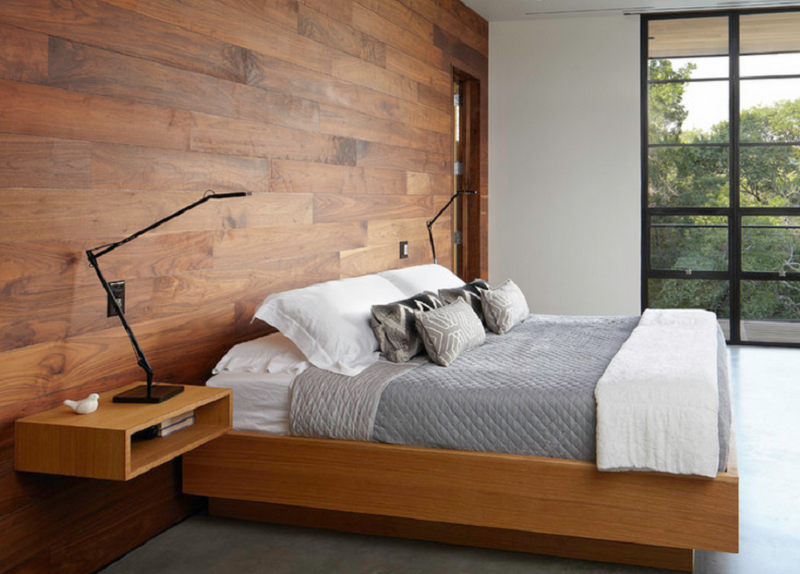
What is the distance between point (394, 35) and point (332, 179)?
1.19 m

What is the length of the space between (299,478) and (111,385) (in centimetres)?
69

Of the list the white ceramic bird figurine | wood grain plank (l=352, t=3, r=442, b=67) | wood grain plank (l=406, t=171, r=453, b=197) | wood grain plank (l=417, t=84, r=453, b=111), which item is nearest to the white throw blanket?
the white ceramic bird figurine

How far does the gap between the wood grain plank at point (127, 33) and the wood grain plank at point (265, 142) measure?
0.63 ft

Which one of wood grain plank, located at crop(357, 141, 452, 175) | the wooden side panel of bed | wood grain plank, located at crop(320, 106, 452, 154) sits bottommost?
the wooden side panel of bed

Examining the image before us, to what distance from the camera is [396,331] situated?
10.3 ft

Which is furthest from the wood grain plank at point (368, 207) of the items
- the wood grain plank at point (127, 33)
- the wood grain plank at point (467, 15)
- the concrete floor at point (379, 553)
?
the concrete floor at point (379, 553)

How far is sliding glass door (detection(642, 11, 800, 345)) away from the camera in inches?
248

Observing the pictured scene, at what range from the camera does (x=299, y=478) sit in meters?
2.79

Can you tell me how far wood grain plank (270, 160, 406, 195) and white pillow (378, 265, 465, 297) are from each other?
492mm

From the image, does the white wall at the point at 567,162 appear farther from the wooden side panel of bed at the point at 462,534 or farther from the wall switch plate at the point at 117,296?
the wall switch plate at the point at 117,296

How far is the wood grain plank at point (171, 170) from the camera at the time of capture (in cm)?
259

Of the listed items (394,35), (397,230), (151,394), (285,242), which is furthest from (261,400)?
(394,35)

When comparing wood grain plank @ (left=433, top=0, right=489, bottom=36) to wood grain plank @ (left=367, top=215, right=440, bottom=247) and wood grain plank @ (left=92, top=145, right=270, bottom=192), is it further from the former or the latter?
wood grain plank @ (left=92, top=145, right=270, bottom=192)

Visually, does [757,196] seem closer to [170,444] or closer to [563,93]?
[563,93]
